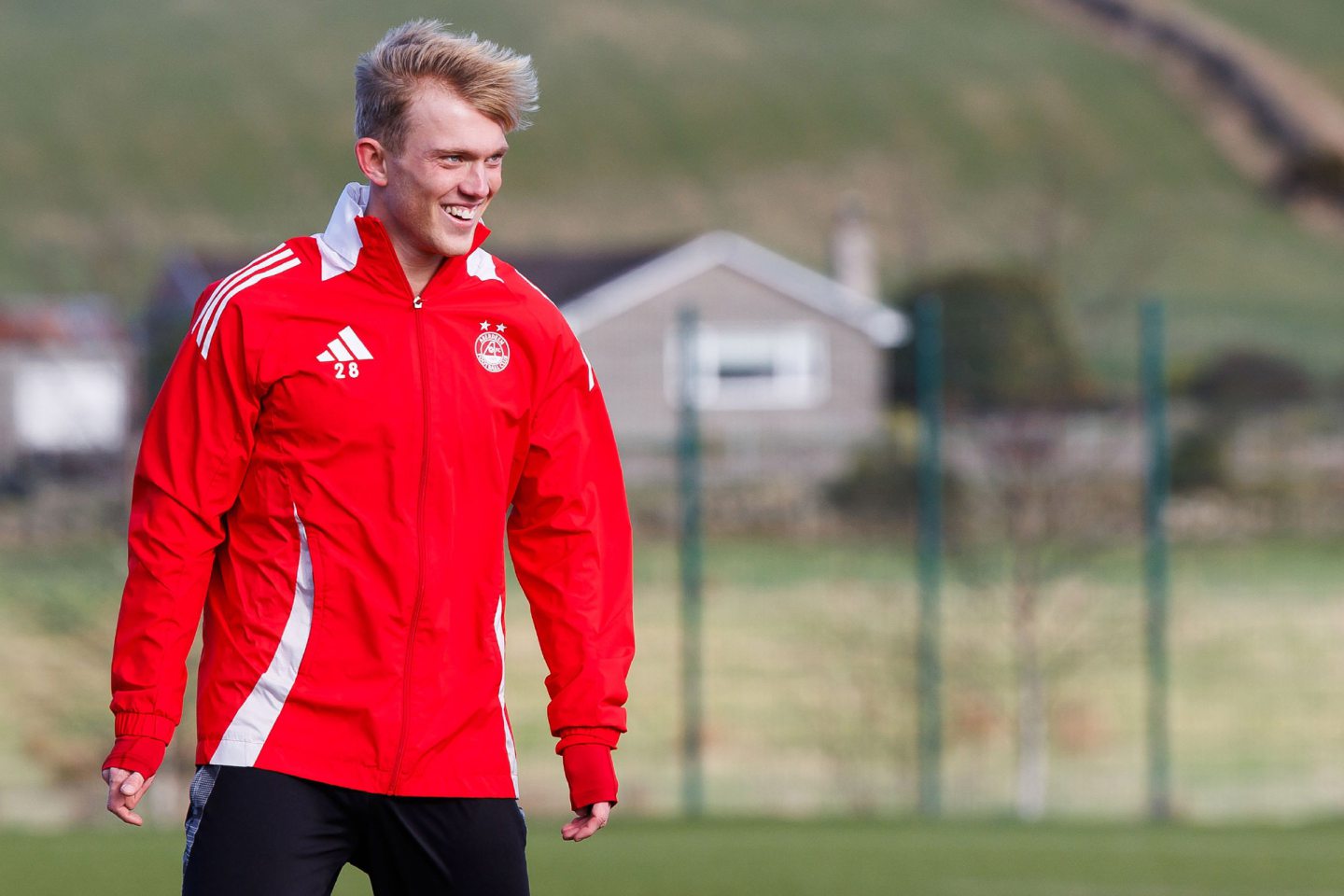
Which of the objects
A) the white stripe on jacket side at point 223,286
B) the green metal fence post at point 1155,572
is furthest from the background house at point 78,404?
the white stripe on jacket side at point 223,286

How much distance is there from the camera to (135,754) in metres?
3.37

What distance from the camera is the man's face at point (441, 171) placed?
11.3ft

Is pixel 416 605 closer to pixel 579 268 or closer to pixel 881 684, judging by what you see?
pixel 881 684

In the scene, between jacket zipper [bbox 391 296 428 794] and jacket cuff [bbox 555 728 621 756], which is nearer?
jacket zipper [bbox 391 296 428 794]

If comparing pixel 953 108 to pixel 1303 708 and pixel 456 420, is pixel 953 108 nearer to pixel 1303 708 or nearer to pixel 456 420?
pixel 1303 708

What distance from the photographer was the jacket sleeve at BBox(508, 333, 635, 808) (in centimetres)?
363

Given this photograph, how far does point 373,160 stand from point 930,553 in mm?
7533

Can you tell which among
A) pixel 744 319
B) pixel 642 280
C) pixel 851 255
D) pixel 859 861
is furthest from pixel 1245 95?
pixel 859 861

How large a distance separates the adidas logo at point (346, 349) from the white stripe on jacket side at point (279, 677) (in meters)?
0.26

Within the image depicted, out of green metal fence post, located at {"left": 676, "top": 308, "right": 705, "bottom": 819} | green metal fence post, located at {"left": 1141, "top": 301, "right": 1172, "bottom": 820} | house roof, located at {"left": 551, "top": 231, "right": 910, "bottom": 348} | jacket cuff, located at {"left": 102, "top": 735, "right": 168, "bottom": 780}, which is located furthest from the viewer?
house roof, located at {"left": 551, "top": 231, "right": 910, "bottom": 348}

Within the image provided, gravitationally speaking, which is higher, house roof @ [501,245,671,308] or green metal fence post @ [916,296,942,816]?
house roof @ [501,245,671,308]

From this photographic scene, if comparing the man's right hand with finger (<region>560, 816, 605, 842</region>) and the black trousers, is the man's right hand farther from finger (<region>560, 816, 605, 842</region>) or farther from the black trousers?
finger (<region>560, 816, 605, 842</region>)

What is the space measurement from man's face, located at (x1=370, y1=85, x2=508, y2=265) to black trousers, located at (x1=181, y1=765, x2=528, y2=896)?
923mm

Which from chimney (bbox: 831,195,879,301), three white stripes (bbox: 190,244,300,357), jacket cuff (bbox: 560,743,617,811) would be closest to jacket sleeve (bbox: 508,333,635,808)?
jacket cuff (bbox: 560,743,617,811)
